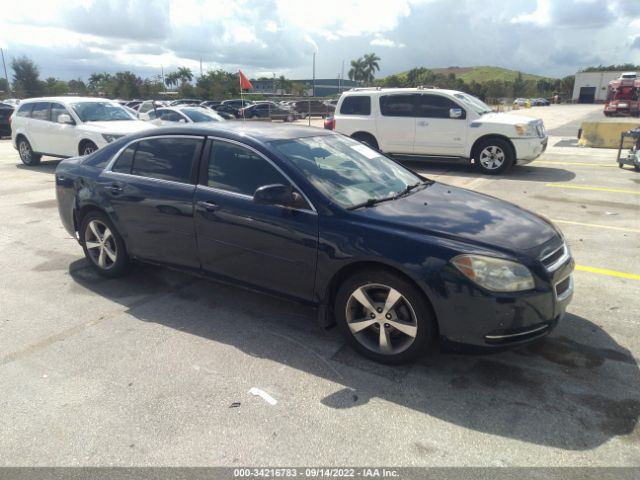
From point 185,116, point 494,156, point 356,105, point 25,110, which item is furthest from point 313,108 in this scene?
point 494,156

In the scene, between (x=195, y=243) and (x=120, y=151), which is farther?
(x=120, y=151)

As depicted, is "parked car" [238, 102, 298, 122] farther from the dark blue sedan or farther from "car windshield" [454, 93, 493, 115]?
the dark blue sedan

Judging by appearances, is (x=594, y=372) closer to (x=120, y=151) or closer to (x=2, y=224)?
(x=120, y=151)

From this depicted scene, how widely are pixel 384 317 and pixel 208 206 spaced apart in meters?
1.68

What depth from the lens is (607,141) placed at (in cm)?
1549

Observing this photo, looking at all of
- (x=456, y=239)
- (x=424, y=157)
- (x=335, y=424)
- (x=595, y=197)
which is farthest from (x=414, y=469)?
(x=424, y=157)

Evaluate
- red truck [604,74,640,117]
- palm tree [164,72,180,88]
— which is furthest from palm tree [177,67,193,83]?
red truck [604,74,640,117]

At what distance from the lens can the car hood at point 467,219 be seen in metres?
3.11

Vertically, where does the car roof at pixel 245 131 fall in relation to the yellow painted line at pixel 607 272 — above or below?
above

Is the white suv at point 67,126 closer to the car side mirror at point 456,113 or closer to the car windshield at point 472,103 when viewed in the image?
the car side mirror at point 456,113

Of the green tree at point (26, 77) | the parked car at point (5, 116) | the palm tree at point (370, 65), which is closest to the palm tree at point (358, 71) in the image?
the palm tree at point (370, 65)

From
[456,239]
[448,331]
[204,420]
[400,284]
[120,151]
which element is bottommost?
[204,420]

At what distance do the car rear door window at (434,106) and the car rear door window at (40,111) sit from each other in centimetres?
923

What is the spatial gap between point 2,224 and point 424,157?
8.76 metres
